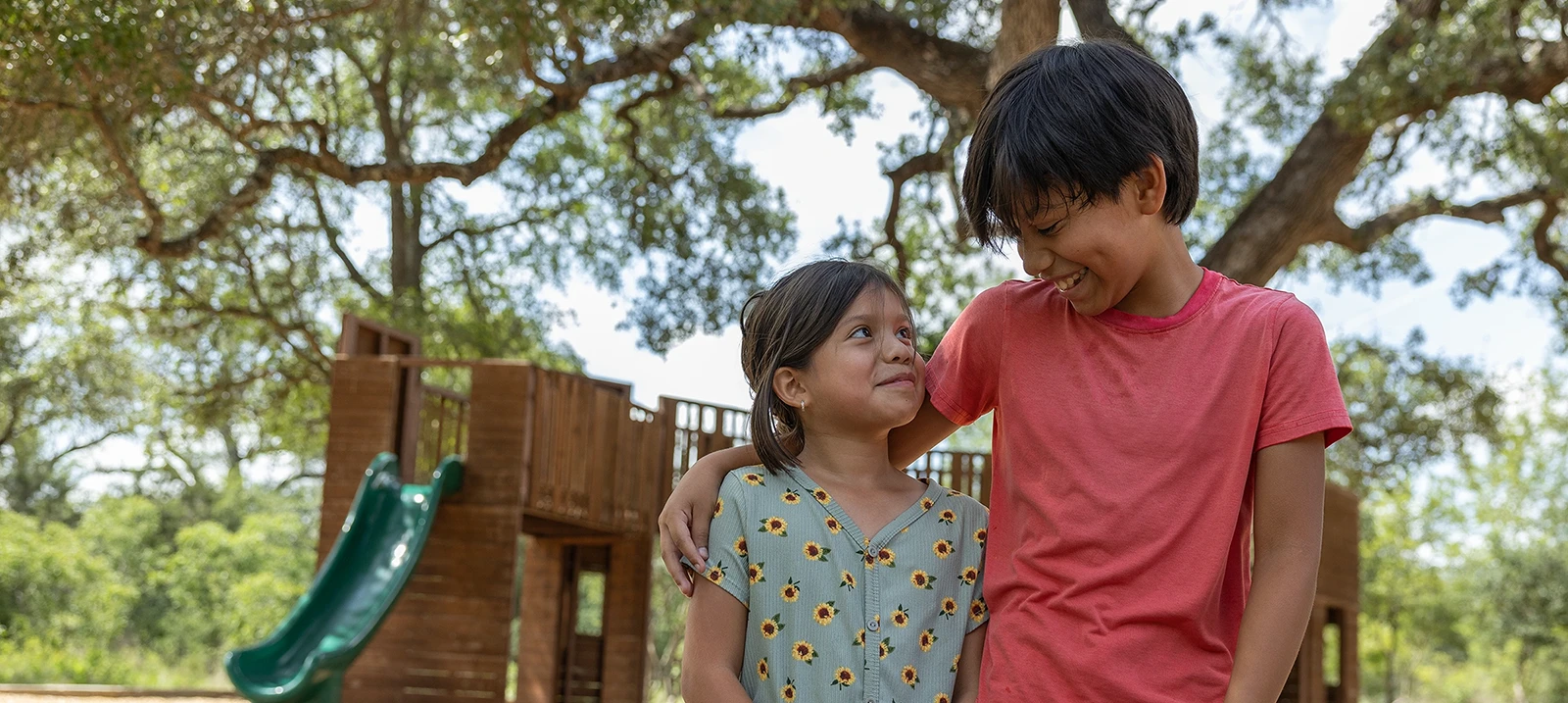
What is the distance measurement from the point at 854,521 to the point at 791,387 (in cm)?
27

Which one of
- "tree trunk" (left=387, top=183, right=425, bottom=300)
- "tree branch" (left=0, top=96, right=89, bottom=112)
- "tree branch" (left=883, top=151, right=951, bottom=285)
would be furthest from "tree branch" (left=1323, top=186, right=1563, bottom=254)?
"tree trunk" (left=387, top=183, right=425, bottom=300)

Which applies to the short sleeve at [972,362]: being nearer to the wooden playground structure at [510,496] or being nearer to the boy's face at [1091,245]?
the boy's face at [1091,245]

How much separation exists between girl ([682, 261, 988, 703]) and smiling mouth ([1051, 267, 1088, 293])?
1.39ft

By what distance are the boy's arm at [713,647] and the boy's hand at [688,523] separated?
39 mm

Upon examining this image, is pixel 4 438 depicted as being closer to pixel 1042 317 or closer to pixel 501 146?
pixel 501 146

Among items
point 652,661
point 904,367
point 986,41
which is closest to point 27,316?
point 652,661

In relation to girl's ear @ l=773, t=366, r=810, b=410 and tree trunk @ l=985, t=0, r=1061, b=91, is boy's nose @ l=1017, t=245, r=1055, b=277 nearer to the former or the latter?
girl's ear @ l=773, t=366, r=810, b=410

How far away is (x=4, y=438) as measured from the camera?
27.7 metres

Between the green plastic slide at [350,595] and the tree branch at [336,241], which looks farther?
the tree branch at [336,241]

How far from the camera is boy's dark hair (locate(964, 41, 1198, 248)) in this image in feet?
5.88

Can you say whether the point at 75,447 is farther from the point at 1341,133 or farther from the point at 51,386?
the point at 1341,133

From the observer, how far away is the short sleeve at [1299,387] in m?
1.73

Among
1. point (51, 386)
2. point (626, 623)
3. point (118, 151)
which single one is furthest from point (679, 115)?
point (51, 386)

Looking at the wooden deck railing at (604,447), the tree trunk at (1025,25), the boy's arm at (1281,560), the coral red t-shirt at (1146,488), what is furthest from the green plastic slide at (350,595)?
the boy's arm at (1281,560)
